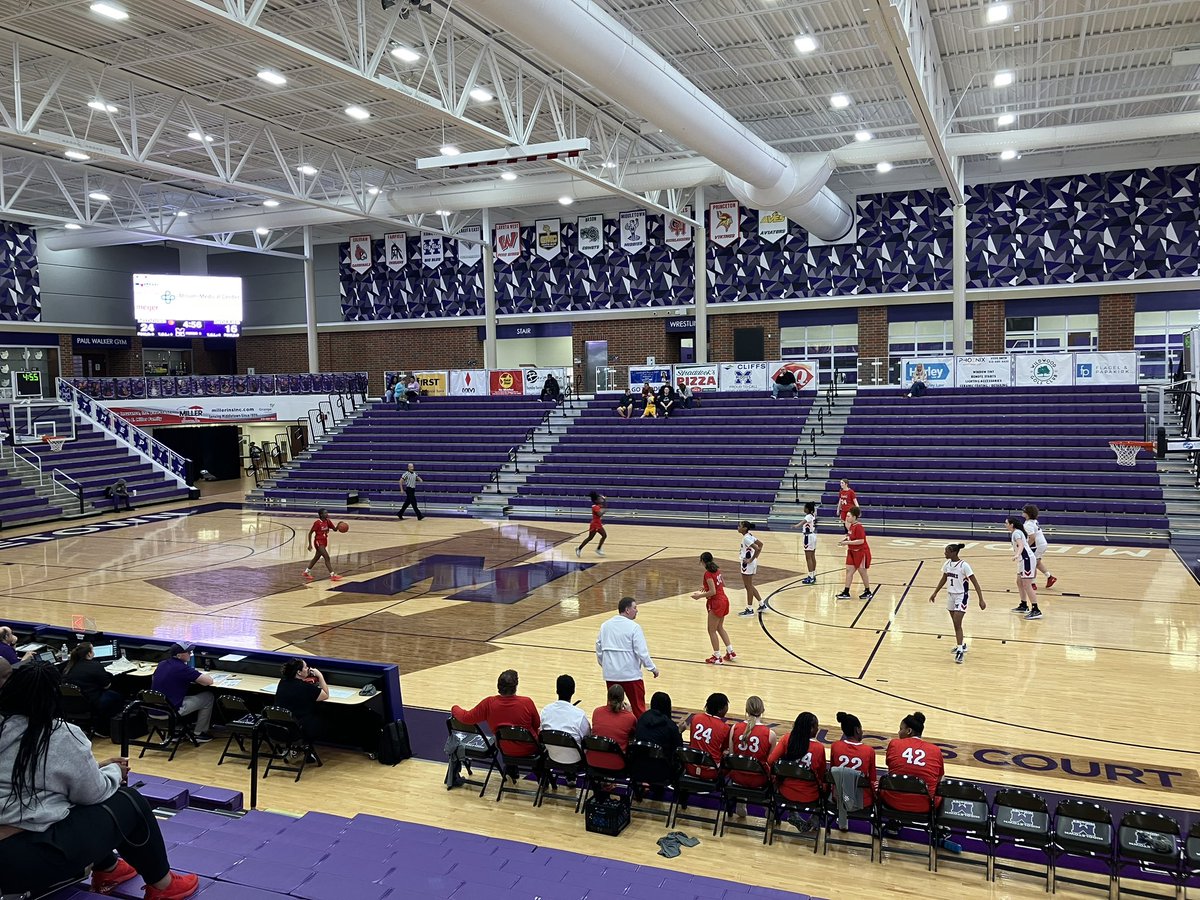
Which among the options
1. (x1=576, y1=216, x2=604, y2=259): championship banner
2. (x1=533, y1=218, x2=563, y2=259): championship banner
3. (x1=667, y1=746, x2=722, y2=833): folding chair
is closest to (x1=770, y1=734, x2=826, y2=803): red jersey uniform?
(x1=667, y1=746, x2=722, y2=833): folding chair

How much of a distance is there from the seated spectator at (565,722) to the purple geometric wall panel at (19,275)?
37.1 m

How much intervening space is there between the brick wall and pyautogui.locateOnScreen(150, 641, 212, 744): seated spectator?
1177 inches

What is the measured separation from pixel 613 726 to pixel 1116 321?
29.0 meters

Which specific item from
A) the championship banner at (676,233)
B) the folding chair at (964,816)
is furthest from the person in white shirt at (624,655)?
the championship banner at (676,233)

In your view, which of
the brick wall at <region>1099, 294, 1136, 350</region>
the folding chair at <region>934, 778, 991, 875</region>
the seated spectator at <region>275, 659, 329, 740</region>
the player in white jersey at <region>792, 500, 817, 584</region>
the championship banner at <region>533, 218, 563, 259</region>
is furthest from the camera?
the championship banner at <region>533, 218, 563, 259</region>

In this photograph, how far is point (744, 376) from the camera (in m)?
29.1

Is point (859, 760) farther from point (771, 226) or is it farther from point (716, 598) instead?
point (771, 226)

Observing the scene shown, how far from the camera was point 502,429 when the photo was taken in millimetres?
30250

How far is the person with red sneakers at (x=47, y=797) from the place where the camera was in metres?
3.96

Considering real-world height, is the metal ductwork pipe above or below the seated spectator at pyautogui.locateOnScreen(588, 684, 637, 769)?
above

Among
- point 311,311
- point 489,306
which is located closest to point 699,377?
point 489,306

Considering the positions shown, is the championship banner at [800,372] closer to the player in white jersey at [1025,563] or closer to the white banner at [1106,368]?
the white banner at [1106,368]

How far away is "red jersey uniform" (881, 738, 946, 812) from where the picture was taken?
635cm

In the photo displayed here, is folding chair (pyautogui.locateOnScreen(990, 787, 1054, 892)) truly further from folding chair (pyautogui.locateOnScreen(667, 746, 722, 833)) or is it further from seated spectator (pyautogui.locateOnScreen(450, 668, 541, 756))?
seated spectator (pyautogui.locateOnScreen(450, 668, 541, 756))
